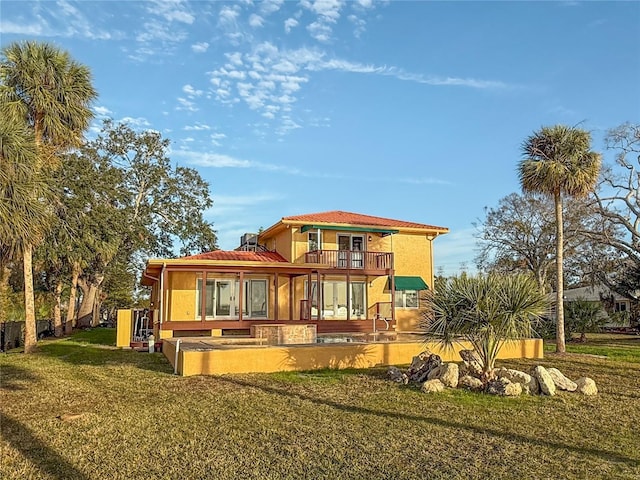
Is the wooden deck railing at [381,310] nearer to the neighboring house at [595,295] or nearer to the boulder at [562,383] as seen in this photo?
the boulder at [562,383]

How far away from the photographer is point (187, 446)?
23.9ft

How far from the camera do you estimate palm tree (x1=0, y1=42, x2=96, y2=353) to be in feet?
62.8

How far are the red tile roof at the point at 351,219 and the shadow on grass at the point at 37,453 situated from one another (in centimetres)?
1810

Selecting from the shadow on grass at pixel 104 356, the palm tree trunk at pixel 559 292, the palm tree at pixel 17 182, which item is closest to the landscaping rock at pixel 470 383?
the shadow on grass at pixel 104 356

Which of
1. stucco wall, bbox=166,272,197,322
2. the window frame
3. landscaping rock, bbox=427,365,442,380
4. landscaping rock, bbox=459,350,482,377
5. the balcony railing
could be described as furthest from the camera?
the window frame

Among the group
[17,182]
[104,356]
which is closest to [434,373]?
[104,356]

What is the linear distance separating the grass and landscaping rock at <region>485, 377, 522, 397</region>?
1.40 ft

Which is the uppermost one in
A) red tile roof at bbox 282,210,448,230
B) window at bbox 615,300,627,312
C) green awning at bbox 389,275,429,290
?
red tile roof at bbox 282,210,448,230

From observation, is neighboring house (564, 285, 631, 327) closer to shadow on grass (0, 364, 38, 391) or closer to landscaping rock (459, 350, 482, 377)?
landscaping rock (459, 350, 482, 377)

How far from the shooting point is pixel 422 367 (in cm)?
1305

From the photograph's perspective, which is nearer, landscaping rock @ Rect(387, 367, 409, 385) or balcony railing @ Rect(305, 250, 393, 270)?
landscaping rock @ Rect(387, 367, 409, 385)

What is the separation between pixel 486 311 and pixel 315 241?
50.5 ft

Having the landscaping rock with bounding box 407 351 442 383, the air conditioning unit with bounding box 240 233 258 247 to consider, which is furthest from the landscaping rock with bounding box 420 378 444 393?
the air conditioning unit with bounding box 240 233 258 247

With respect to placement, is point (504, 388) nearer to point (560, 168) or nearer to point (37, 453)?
point (37, 453)
